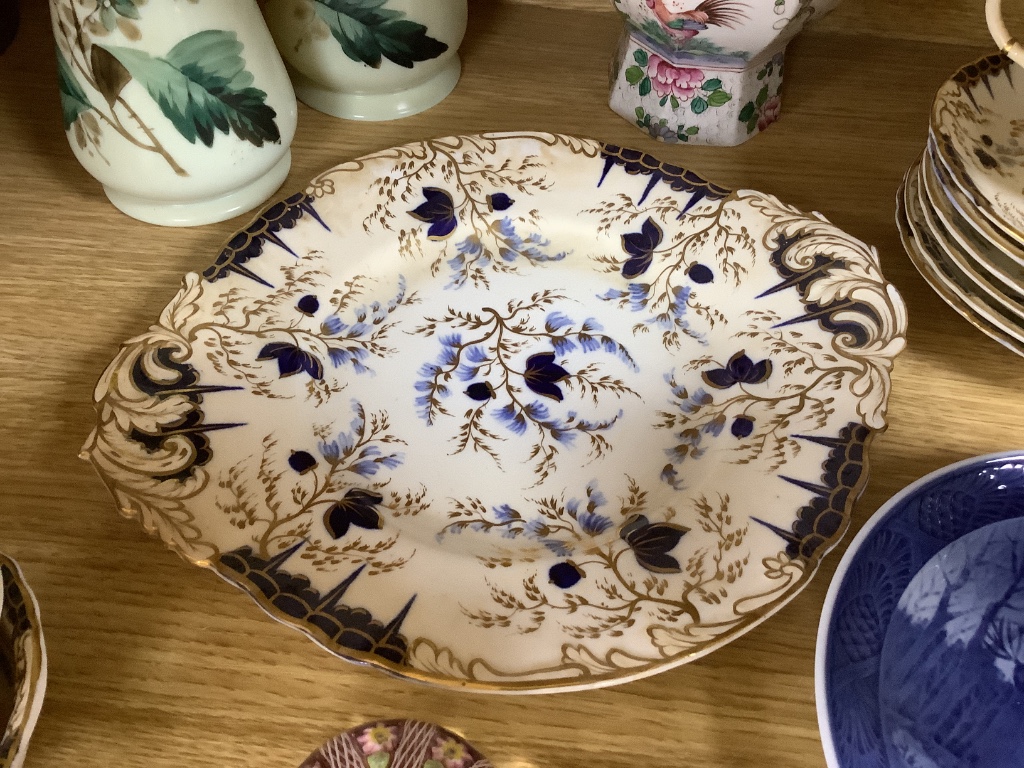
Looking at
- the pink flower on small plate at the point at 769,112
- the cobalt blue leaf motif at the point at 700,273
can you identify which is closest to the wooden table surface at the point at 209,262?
the pink flower on small plate at the point at 769,112

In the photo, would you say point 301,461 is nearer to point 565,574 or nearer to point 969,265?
point 565,574

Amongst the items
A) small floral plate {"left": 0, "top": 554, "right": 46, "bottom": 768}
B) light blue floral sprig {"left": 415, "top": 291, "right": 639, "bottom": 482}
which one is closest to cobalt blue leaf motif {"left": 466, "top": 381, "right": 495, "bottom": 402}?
light blue floral sprig {"left": 415, "top": 291, "right": 639, "bottom": 482}

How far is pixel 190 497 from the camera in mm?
362

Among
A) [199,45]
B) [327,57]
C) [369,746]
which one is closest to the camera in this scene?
[369,746]

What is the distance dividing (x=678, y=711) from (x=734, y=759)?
0.09 feet

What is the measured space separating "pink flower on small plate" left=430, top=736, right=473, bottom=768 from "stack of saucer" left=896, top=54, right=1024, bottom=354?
32 cm

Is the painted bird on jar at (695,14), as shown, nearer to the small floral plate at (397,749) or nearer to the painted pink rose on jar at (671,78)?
the painted pink rose on jar at (671,78)

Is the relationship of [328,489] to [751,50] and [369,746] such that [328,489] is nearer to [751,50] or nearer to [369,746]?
[369,746]

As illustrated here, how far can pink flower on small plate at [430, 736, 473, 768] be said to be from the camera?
1.07ft

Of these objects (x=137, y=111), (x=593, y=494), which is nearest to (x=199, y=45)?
(x=137, y=111)

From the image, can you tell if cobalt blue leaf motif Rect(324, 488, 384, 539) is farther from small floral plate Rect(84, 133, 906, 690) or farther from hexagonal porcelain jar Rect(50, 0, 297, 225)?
hexagonal porcelain jar Rect(50, 0, 297, 225)

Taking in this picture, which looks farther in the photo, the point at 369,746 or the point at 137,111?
the point at 137,111

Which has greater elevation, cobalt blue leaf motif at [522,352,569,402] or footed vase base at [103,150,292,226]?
footed vase base at [103,150,292,226]

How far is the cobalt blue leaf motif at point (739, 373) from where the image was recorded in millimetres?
431
